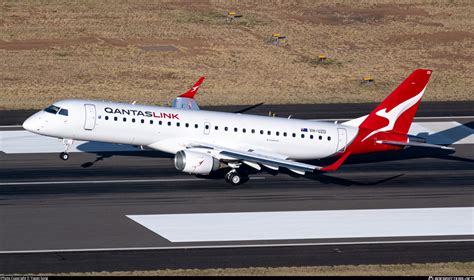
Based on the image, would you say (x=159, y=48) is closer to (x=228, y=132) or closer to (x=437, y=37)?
(x=437, y=37)

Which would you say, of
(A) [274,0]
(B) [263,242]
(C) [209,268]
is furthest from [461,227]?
(A) [274,0]

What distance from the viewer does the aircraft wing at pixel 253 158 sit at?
5119 cm

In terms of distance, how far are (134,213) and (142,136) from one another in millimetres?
6700

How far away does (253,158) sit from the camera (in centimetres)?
5206

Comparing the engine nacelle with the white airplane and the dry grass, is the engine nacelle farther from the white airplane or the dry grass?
the dry grass

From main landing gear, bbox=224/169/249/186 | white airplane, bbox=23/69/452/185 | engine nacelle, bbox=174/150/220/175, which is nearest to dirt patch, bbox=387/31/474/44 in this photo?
white airplane, bbox=23/69/452/185

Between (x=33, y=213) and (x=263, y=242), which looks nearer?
(x=263, y=242)

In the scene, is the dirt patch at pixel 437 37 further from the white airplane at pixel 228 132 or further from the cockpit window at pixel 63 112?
the cockpit window at pixel 63 112

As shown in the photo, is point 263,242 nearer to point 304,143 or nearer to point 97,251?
point 97,251

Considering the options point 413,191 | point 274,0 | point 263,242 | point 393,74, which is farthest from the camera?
point 274,0

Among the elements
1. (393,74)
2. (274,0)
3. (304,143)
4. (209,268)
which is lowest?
(209,268)

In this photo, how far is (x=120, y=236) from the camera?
44.5 meters

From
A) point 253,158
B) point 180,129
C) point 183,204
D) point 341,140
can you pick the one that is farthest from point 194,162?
point 341,140

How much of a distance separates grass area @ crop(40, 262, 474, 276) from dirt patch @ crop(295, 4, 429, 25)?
66.5m
